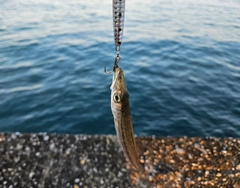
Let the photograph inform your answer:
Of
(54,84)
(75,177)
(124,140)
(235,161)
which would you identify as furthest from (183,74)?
(124,140)

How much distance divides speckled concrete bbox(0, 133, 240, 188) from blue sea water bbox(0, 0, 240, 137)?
268 centimetres

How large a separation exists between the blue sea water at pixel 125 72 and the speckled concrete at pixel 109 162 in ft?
8.81

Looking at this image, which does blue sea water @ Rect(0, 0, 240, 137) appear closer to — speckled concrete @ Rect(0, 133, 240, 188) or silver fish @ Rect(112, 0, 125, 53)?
speckled concrete @ Rect(0, 133, 240, 188)

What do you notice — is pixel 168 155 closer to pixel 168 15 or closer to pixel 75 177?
pixel 75 177

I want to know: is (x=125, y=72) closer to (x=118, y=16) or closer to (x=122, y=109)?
(x=122, y=109)

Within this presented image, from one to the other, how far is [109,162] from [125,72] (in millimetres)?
7240

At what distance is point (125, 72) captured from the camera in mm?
11727

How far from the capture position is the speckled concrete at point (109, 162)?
15.0 ft

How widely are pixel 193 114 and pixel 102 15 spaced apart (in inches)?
625

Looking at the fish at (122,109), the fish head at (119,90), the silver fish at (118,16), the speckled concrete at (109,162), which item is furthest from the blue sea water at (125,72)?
the silver fish at (118,16)

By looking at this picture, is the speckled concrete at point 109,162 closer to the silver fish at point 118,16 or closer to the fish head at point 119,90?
the fish head at point 119,90

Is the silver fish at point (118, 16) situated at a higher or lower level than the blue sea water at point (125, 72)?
higher

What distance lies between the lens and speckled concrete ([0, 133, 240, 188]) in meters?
4.56

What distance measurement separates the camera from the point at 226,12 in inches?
949
